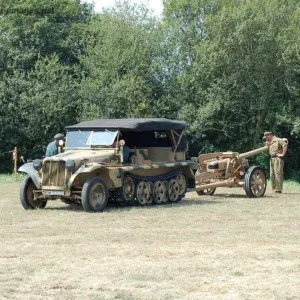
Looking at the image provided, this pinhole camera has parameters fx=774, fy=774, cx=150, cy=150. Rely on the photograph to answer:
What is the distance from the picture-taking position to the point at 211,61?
33625mm

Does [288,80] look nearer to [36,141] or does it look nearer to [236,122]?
[236,122]

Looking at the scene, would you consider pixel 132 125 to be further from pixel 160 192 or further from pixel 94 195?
pixel 94 195

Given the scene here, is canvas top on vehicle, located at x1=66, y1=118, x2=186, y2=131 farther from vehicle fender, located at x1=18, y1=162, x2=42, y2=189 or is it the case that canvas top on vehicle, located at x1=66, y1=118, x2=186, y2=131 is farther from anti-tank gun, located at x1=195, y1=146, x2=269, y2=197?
anti-tank gun, located at x1=195, y1=146, x2=269, y2=197

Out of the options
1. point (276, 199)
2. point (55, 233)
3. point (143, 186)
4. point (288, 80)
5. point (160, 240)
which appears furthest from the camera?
point (288, 80)

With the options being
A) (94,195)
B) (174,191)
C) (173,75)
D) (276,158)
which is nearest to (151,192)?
(174,191)

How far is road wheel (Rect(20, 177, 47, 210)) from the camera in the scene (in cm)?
1662

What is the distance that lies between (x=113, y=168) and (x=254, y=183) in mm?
4832

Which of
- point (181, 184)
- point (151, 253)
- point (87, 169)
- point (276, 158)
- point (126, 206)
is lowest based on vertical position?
point (151, 253)

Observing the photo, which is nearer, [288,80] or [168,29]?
[288,80]

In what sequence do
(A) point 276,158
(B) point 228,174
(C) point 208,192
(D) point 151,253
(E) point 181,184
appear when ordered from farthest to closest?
(A) point 276,158, (C) point 208,192, (B) point 228,174, (E) point 181,184, (D) point 151,253

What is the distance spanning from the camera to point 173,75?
120ft

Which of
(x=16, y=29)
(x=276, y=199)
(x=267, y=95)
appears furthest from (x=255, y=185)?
(x=16, y=29)

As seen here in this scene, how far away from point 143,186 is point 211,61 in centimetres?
1718

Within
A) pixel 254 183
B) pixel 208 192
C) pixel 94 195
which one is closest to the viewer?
pixel 94 195
